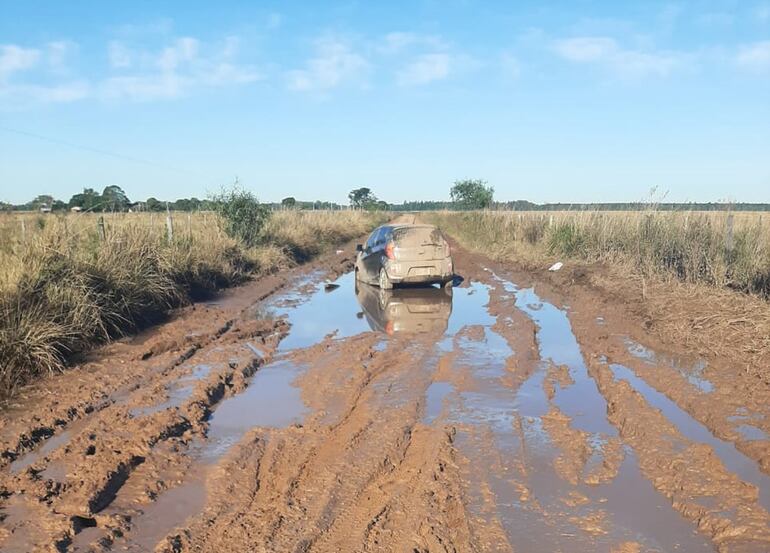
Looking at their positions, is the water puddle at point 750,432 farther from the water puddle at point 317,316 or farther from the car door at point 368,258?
the car door at point 368,258

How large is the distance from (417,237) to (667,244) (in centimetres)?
686

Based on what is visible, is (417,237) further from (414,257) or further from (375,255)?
(375,255)

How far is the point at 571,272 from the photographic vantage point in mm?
19422

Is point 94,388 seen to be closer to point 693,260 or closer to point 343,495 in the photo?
point 343,495

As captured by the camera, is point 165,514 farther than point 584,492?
No

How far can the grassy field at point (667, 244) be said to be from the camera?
1395 cm

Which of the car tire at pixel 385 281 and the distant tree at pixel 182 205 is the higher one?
the distant tree at pixel 182 205

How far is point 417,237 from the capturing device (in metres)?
15.6

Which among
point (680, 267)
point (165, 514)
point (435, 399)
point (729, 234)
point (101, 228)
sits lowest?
point (435, 399)

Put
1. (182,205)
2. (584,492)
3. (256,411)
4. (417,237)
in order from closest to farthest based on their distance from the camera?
1. (584,492)
2. (256,411)
3. (417,237)
4. (182,205)

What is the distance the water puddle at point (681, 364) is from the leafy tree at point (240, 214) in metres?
15.7

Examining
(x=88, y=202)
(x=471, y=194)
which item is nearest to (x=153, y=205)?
(x=88, y=202)

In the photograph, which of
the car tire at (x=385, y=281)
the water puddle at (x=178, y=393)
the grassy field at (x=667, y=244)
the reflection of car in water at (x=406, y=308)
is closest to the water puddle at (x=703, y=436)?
the reflection of car in water at (x=406, y=308)

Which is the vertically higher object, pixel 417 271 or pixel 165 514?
pixel 417 271
